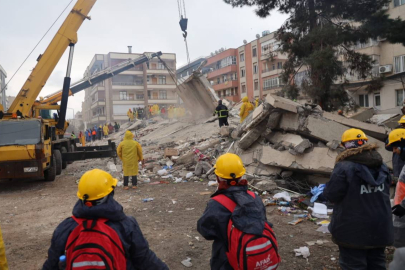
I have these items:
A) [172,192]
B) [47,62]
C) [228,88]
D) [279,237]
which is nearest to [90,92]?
[228,88]

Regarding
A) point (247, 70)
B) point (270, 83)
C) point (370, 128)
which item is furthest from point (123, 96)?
point (370, 128)

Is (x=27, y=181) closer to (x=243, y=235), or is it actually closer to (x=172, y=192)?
(x=172, y=192)

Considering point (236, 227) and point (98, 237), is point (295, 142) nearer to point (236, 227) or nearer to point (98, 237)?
point (236, 227)

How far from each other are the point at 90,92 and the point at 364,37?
179 ft

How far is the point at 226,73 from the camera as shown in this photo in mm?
45750

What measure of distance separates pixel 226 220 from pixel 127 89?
168 ft

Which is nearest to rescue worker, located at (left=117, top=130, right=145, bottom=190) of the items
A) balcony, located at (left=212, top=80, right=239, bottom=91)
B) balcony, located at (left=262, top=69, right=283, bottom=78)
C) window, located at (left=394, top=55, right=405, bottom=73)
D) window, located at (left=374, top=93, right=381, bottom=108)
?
window, located at (left=394, top=55, right=405, bottom=73)

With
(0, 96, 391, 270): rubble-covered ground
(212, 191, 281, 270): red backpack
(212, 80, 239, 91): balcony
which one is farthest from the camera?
Result: (212, 80, 239, 91): balcony

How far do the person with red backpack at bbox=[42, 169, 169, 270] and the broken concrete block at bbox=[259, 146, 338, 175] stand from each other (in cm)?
552

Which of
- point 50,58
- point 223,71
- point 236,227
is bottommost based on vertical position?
point 236,227

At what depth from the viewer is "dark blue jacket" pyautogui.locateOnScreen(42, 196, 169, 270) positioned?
176cm

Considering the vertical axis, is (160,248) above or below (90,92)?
below

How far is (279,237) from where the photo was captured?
450 centimetres

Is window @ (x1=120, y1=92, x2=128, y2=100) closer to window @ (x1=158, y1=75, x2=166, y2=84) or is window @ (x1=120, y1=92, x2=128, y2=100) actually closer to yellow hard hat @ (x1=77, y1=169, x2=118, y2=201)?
window @ (x1=158, y1=75, x2=166, y2=84)
